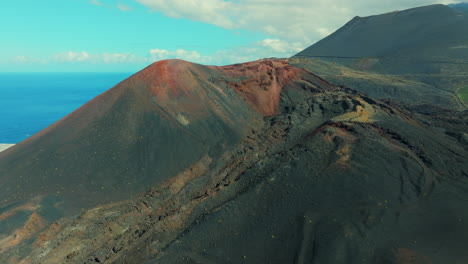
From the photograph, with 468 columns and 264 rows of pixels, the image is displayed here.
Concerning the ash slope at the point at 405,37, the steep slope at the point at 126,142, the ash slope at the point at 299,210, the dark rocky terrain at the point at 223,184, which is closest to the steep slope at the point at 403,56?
the ash slope at the point at 405,37

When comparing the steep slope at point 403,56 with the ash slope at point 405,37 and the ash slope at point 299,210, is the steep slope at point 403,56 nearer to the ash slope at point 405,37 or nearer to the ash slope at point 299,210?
the ash slope at point 405,37

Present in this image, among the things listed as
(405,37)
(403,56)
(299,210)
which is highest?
(405,37)

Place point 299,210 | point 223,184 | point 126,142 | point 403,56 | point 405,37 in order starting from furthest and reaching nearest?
point 405,37, point 403,56, point 126,142, point 223,184, point 299,210

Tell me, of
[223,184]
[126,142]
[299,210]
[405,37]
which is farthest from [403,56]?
[126,142]

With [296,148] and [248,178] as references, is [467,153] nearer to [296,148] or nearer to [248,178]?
[296,148]

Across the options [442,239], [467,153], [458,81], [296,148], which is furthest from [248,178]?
[458,81]

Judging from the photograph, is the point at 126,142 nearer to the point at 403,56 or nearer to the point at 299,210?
the point at 299,210
